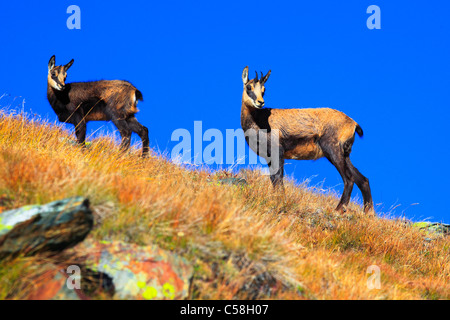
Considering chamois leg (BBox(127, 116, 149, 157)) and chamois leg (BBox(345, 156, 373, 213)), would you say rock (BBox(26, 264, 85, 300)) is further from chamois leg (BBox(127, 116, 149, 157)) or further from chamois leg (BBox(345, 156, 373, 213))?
chamois leg (BBox(345, 156, 373, 213))

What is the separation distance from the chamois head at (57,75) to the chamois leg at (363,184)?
8221 mm

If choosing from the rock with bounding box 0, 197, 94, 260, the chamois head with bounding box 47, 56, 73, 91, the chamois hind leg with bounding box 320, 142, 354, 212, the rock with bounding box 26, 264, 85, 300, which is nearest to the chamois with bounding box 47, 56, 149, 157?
the chamois head with bounding box 47, 56, 73, 91

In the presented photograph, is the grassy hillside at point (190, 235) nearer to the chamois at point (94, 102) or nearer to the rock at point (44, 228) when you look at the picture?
the rock at point (44, 228)

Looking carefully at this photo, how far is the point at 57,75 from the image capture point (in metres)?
12.1

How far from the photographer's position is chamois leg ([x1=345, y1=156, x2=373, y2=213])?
1106cm

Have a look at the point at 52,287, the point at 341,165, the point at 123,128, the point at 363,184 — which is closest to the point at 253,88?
the point at 341,165

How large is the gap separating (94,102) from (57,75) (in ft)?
4.70

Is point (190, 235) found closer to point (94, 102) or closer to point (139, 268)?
point (139, 268)

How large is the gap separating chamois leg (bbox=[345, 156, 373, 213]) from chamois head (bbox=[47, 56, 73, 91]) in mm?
8221

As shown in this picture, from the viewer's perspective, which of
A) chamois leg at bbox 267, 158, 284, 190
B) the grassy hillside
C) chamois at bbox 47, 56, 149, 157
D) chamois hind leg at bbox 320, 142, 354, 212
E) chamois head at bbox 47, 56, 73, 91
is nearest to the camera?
the grassy hillside

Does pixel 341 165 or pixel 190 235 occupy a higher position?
pixel 341 165

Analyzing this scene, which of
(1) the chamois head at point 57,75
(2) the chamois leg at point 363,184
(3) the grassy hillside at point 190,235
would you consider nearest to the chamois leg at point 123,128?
(1) the chamois head at point 57,75

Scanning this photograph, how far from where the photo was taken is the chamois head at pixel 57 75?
472 inches
